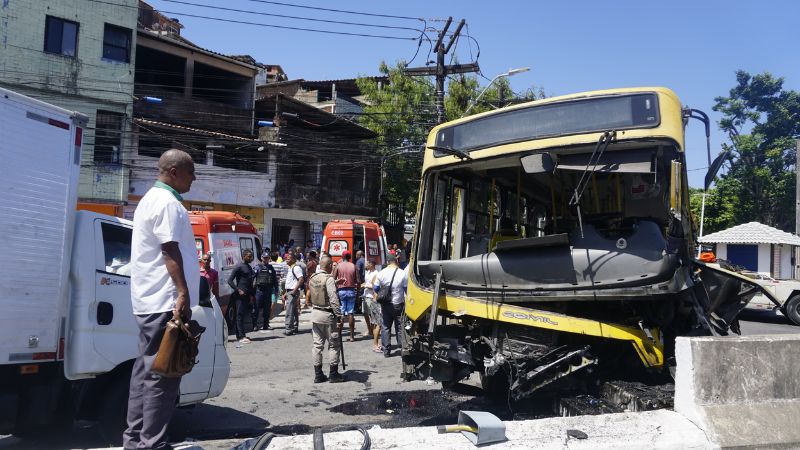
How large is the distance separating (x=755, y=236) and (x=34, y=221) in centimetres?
2604

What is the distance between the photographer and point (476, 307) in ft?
18.6

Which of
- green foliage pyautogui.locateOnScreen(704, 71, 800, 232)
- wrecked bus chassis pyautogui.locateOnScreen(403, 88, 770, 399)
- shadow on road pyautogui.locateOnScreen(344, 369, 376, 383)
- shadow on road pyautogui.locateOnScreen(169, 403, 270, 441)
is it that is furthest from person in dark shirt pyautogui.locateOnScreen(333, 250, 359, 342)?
green foliage pyautogui.locateOnScreen(704, 71, 800, 232)

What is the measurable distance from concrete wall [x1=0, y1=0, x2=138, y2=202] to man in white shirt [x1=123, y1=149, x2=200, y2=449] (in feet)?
71.5

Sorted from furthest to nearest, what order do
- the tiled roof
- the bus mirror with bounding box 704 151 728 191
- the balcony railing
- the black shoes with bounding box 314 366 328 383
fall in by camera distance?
1. the balcony railing
2. the tiled roof
3. the black shoes with bounding box 314 366 328 383
4. the bus mirror with bounding box 704 151 728 191

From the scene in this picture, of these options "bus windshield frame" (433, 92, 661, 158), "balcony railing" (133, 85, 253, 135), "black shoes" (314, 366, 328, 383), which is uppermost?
"balcony railing" (133, 85, 253, 135)

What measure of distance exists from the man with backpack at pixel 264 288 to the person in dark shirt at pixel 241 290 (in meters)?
0.51

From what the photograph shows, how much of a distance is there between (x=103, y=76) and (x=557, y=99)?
22.3 m

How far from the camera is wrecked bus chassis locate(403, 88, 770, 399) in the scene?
16.7ft

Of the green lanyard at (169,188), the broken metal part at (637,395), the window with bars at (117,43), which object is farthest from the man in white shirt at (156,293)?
the window with bars at (117,43)

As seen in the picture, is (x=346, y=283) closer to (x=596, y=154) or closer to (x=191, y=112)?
(x=596, y=154)

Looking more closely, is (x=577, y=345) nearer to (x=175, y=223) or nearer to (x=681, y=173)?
(x=681, y=173)

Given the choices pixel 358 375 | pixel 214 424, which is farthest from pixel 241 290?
pixel 214 424

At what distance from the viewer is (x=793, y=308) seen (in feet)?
56.4

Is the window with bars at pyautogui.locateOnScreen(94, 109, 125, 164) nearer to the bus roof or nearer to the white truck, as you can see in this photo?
the white truck
